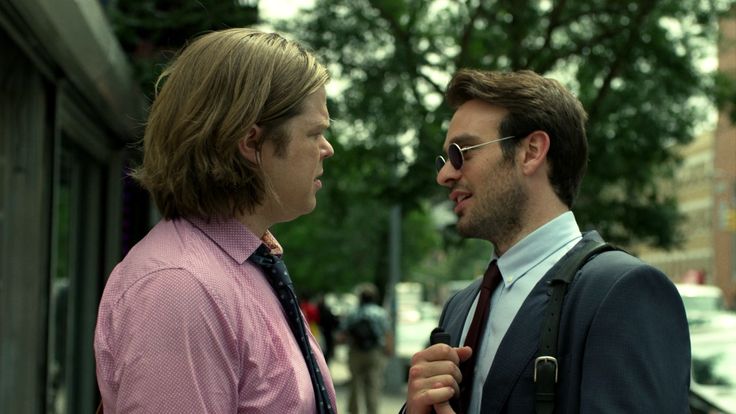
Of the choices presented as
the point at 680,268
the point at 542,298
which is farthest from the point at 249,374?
the point at 680,268

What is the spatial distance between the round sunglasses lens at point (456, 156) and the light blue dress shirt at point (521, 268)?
269 millimetres

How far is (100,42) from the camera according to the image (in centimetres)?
592

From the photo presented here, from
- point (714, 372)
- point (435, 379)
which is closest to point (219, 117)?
point (435, 379)

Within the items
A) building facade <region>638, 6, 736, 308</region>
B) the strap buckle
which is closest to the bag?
the strap buckle

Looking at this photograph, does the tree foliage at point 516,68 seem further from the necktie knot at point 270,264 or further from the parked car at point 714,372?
the necktie knot at point 270,264

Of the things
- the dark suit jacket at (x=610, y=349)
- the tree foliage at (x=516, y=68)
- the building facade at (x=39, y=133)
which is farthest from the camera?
the tree foliage at (x=516, y=68)

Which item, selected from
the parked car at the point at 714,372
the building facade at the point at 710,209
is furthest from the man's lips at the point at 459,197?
the building facade at the point at 710,209

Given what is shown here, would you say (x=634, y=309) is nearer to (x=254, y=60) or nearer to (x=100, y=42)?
(x=254, y=60)

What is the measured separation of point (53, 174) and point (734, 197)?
57.3 m

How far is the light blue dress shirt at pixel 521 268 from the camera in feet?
9.34

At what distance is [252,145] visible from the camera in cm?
233

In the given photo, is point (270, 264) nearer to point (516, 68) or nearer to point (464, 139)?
point (464, 139)

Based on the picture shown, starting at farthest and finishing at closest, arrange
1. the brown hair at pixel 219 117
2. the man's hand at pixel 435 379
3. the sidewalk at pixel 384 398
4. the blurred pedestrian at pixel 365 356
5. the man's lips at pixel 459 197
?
the sidewalk at pixel 384 398 < the blurred pedestrian at pixel 365 356 < the man's lips at pixel 459 197 < the man's hand at pixel 435 379 < the brown hair at pixel 219 117

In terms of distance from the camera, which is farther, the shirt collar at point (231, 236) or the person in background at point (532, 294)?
the person in background at point (532, 294)
